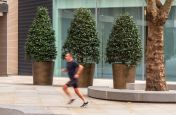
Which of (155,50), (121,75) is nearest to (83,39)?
(121,75)

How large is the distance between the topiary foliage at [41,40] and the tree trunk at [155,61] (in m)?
7.06

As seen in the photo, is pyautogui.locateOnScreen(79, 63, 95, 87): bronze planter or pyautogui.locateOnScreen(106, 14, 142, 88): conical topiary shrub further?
pyautogui.locateOnScreen(79, 63, 95, 87): bronze planter

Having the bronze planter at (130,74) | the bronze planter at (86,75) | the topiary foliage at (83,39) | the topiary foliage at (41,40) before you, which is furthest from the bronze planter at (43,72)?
the bronze planter at (130,74)

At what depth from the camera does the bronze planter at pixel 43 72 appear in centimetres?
2347

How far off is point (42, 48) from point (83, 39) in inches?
83.2

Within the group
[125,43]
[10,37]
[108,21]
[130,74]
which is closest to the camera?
[125,43]

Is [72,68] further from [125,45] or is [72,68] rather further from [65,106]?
[125,45]

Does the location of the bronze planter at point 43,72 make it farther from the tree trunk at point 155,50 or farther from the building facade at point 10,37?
the building facade at point 10,37

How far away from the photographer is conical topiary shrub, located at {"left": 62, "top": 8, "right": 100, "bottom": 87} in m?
22.5

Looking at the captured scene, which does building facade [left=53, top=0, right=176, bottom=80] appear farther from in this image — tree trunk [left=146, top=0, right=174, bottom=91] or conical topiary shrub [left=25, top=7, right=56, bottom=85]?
tree trunk [left=146, top=0, right=174, bottom=91]

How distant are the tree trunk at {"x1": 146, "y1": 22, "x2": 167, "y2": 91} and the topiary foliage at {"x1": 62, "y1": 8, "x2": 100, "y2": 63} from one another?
17.4 ft

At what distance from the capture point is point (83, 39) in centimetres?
2244

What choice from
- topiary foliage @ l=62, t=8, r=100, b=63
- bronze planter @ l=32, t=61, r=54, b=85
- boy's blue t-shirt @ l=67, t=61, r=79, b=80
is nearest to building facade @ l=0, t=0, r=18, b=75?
bronze planter @ l=32, t=61, r=54, b=85

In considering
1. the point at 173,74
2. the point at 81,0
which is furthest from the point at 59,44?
the point at 173,74
